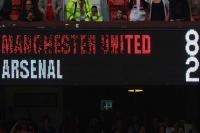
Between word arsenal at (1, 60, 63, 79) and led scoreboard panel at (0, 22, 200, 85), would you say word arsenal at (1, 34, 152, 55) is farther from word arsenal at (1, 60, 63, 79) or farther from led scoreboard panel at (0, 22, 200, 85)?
word arsenal at (1, 60, 63, 79)

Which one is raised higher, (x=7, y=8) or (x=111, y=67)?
(x=7, y=8)

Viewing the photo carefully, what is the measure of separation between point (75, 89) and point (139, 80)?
19.5ft

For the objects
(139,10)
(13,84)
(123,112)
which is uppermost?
(139,10)

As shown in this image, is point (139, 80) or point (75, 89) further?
point (75, 89)

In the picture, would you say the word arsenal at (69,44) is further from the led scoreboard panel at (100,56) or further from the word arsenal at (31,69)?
the word arsenal at (31,69)

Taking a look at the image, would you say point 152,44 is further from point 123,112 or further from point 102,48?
point 123,112

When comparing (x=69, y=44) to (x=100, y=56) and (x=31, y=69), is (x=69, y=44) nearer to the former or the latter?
(x=100, y=56)

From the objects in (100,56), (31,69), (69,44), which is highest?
(69,44)

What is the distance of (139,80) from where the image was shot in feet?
55.9

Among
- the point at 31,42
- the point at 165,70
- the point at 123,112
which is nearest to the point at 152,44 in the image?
the point at 165,70

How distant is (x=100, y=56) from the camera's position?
1695 cm

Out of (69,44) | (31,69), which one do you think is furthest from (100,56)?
(31,69)

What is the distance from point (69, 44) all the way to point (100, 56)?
0.74m

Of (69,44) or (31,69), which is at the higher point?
(69,44)
